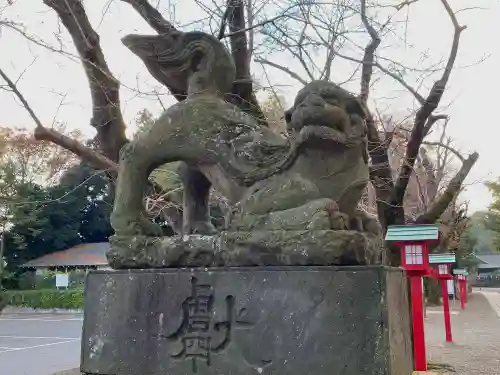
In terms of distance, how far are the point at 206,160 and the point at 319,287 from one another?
887mm

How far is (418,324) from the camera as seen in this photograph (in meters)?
6.73

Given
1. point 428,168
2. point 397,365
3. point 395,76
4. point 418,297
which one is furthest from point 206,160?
point 428,168

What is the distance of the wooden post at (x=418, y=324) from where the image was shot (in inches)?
253

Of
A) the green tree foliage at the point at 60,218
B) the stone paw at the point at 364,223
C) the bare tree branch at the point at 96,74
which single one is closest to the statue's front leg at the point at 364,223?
the stone paw at the point at 364,223

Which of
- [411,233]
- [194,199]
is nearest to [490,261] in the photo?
[411,233]

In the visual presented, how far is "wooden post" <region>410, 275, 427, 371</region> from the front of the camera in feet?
21.0

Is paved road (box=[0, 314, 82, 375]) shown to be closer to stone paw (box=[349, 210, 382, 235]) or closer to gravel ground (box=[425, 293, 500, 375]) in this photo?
gravel ground (box=[425, 293, 500, 375])

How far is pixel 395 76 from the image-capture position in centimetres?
689

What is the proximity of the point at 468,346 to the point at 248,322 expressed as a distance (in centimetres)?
A: 984

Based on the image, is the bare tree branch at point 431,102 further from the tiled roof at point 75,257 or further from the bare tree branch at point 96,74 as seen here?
the tiled roof at point 75,257

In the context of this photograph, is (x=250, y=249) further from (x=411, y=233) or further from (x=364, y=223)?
Result: (x=411, y=233)

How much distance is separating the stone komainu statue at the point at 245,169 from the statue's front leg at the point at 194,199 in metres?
0.02

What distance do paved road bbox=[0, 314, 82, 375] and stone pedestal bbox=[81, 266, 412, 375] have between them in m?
6.10

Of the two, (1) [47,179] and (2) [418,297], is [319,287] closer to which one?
(2) [418,297]
